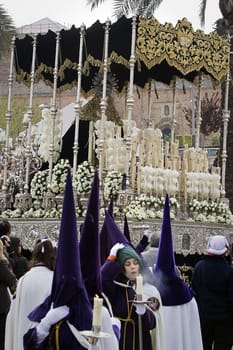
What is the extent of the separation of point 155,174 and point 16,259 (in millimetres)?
7761

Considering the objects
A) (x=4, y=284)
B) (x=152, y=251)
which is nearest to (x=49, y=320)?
(x=4, y=284)

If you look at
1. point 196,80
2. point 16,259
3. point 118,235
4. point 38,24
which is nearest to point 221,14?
point 196,80

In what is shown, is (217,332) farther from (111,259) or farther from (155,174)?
(155,174)

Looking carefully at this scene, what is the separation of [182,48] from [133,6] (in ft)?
17.4

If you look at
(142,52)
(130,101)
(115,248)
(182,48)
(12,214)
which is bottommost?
(115,248)

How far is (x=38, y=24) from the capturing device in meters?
57.9

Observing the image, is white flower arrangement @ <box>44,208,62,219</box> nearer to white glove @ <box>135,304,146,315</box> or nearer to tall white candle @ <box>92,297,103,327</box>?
white glove @ <box>135,304,146,315</box>

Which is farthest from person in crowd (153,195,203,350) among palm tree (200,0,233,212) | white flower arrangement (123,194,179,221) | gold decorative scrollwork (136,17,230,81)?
palm tree (200,0,233,212)

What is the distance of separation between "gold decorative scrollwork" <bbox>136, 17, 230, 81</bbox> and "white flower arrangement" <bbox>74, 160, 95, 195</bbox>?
2563mm

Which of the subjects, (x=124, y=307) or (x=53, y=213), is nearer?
(x=124, y=307)

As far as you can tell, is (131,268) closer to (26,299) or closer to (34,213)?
(26,299)

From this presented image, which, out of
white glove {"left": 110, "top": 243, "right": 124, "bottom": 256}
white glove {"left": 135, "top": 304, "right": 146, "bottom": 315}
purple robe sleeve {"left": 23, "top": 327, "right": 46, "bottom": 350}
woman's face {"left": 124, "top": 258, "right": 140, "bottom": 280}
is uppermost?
white glove {"left": 110, "top": 243, "right": 124, "bottom": 256}

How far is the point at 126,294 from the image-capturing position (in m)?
7.20

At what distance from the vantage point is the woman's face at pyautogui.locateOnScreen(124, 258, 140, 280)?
711 cm
